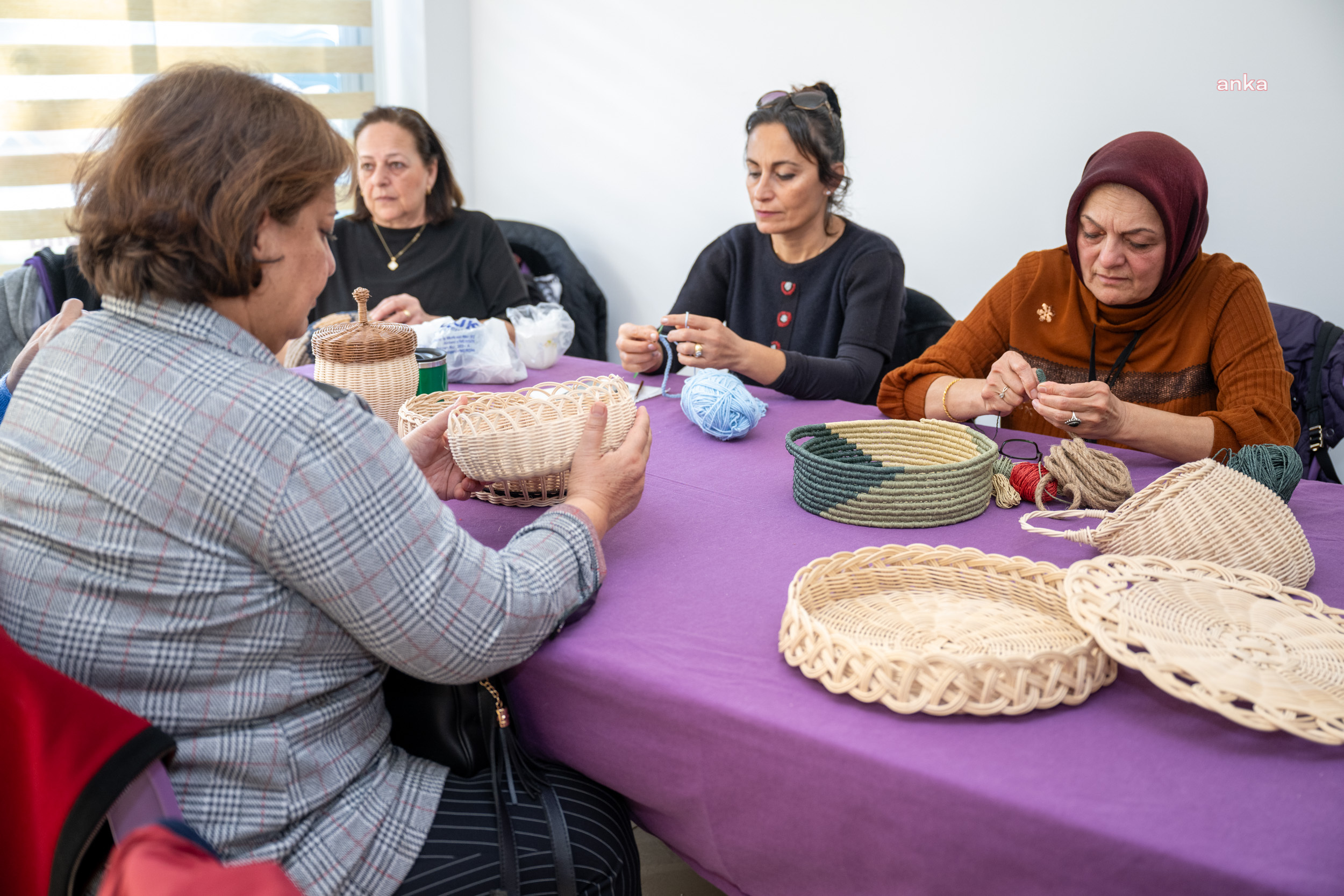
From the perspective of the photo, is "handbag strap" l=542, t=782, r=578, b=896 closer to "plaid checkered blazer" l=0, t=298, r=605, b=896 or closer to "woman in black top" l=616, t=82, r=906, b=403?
"plaid checkered blazer" l=0, t=298, r=605, b=896

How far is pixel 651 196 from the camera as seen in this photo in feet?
12.1

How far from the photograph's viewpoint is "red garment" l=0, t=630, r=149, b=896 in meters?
0.69

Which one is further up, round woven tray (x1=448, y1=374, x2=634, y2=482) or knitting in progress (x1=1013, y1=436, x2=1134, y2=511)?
round woven tray (x1=448, y1=374, x2=634, y2=482)

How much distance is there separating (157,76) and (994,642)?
0.96 metres

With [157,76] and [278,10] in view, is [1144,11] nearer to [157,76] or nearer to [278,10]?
[157,76]

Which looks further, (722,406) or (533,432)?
(722,406)

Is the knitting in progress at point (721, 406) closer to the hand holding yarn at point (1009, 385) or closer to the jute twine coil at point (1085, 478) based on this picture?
the hand holding yarn at point (1009, 385)

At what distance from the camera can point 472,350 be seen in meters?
2.06

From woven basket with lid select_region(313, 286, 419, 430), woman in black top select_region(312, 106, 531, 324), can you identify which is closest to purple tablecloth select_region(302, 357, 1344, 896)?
woven basket with lid select_region(313, 286, 419, 430)

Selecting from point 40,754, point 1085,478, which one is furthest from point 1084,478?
point 40,754

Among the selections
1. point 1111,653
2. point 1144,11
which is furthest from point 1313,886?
point 1144,11

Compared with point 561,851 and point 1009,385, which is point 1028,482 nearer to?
point 1009,385

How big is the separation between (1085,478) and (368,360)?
114 cm

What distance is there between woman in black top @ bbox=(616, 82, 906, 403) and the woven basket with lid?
1.71 feet
